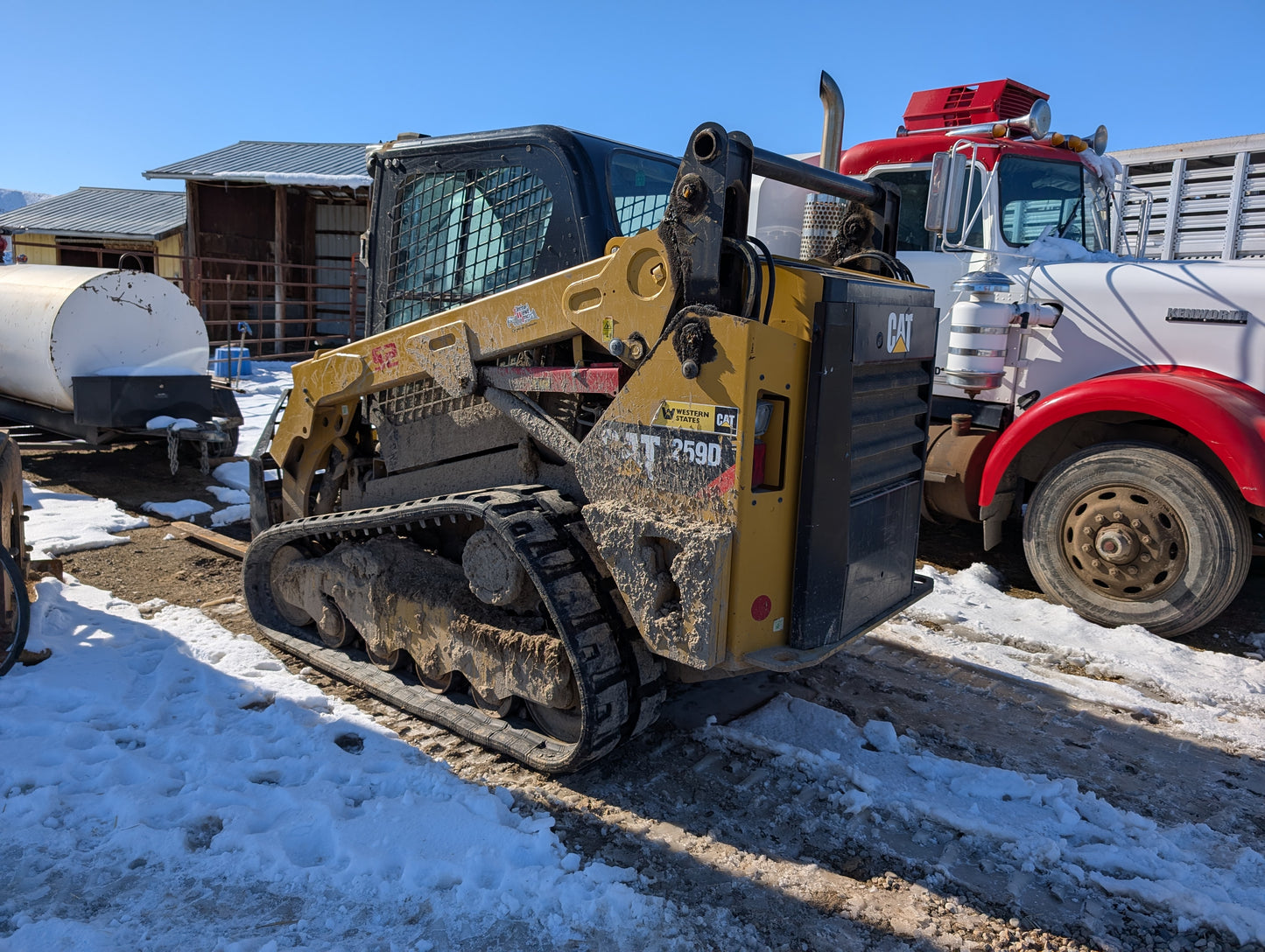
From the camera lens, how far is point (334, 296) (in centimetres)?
2016

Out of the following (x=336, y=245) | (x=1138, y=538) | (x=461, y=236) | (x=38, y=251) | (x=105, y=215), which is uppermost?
(x=105, y=215)

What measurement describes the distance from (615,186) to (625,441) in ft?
4.53

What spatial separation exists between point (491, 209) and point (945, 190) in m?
3.29

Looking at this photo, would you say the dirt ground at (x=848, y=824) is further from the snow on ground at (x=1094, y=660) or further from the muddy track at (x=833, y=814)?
the snow on ground at (x=1094, y=660)

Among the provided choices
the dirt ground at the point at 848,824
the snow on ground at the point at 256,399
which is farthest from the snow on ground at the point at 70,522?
the dirt ground at the point at 848,824

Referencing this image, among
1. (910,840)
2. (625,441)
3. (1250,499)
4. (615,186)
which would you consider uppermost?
(615,186)

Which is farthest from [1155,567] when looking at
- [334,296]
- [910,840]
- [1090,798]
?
[334,296]

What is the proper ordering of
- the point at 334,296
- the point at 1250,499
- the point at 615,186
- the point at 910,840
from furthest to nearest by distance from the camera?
the point at 334,296 → the point at 1250,499 → the point at 615,186 → the point at 910,840

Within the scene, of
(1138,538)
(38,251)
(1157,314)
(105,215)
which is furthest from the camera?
(38,251)

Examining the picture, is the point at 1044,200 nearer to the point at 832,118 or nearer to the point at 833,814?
the point at 832,118

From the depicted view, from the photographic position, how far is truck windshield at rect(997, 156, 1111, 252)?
656 centimetres

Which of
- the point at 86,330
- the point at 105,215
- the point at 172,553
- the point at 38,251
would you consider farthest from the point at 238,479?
the point at 38,251

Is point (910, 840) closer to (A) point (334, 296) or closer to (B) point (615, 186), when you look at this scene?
(B) point (615, 186)

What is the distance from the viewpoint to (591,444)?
11.3 feet
